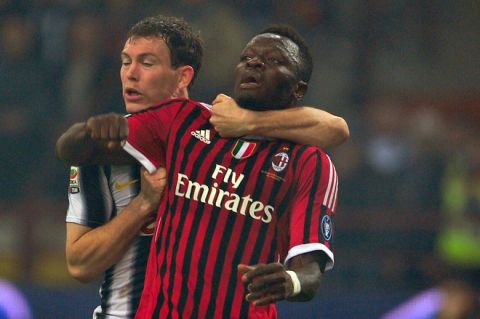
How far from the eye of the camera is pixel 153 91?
152 inches

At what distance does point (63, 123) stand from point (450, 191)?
10.9 ft

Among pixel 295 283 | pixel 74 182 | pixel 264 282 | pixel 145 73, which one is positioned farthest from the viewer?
pixel 145 73

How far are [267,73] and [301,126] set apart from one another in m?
0.24

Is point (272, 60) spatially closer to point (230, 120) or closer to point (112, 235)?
point (230, 120)

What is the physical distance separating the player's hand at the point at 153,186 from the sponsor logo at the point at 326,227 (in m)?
0.56

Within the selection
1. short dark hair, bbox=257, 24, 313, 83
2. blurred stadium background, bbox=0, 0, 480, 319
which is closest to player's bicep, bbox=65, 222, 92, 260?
short dark hair, bbox=257, 24, 313, 83

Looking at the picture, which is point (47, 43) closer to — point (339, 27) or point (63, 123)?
point (63, 123)

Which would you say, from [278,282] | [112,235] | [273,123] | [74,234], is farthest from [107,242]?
[278,282]

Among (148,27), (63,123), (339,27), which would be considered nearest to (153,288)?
(148,27)

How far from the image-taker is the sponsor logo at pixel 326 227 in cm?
335

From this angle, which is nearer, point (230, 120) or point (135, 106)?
point (230, 120)

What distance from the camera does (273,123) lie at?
11.4 ft

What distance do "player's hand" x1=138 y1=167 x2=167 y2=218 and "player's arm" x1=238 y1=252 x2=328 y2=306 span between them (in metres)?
0.55

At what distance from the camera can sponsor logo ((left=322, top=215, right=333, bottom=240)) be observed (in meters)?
3.35
